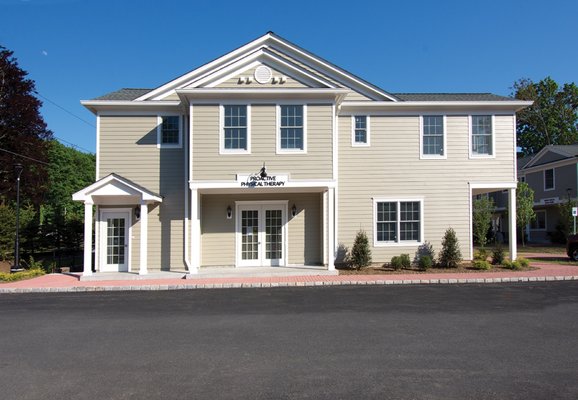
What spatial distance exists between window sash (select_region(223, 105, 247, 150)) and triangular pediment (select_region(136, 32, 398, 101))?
3.38 feet

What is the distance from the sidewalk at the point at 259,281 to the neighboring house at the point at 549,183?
19.6 meters

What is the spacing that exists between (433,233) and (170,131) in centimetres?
1092

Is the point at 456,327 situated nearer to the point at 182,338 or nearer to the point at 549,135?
the point at 182,338

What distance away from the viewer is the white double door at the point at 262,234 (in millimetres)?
16891

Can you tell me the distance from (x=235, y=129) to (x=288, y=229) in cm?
432

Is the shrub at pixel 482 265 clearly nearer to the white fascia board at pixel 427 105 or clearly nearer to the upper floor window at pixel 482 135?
the upper floor window at pixel 482 135

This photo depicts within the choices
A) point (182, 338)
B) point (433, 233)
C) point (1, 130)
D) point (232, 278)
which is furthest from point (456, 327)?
point (1, 130)

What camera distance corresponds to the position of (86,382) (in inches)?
205

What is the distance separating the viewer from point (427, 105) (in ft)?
56.0

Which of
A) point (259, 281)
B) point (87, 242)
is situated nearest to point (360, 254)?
point (259, 281)

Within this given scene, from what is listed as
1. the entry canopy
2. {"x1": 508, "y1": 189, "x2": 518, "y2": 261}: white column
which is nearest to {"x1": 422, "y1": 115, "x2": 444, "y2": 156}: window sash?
{"x1": 508, "y1": 189, "x2": 518, "y2": 261}: white column

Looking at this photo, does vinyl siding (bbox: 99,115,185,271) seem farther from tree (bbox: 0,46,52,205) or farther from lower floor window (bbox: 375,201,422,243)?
tree (bbox: 0,46,52,205)

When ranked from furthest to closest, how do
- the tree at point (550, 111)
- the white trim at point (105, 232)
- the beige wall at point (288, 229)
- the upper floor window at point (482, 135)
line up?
the tree at point (550, 111)
the upper floor window at point (482, 135)
the beige wall at point (288, 229)
the white trim at point (105, 232)

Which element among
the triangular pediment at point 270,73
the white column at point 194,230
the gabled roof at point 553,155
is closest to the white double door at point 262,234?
the white column at point 194,230
